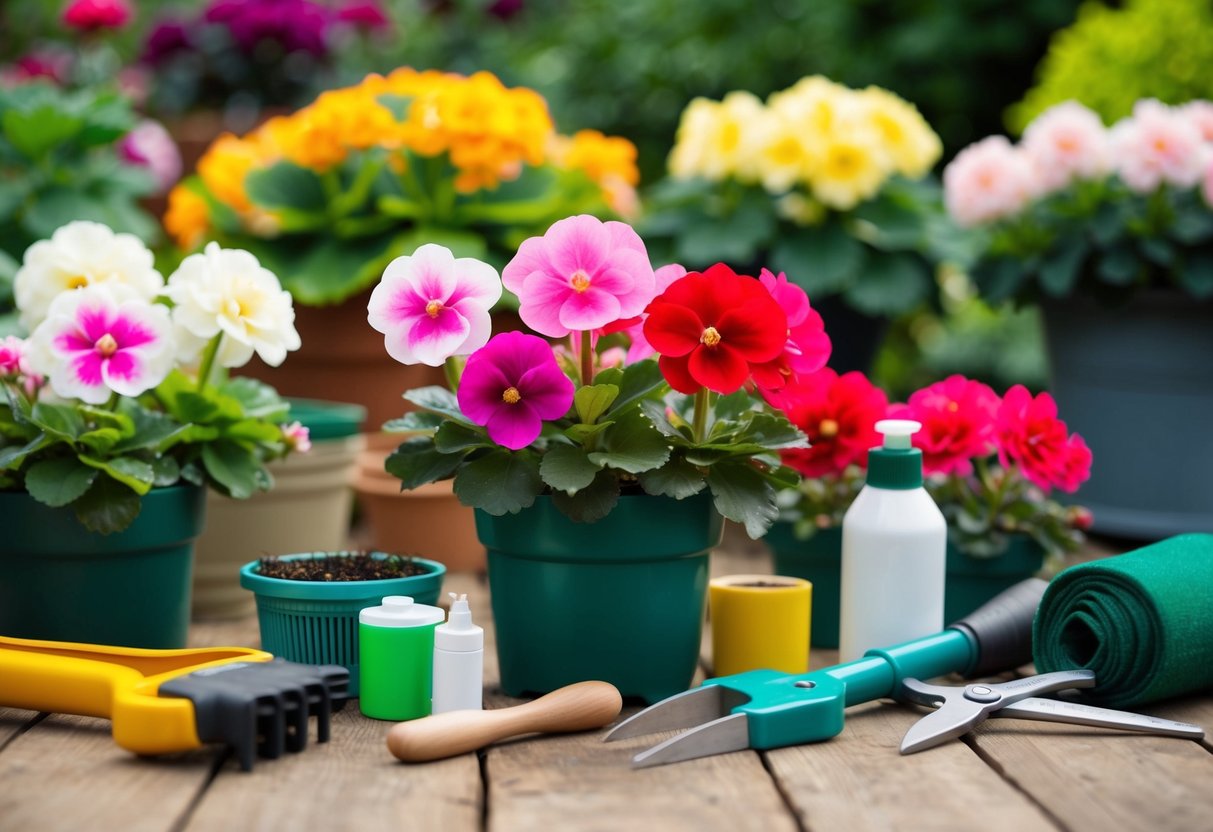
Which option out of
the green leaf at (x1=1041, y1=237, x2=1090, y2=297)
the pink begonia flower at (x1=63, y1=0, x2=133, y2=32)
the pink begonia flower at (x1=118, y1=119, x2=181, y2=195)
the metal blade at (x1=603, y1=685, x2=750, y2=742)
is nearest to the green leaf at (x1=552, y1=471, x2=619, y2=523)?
the metal blade at (x1=603, y1=685, x2=750, y2=742)

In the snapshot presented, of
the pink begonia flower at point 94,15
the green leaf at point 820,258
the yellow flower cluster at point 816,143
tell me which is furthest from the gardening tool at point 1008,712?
the pink begonia flower at point 94,15

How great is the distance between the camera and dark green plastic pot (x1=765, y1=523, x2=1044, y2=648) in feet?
5.83

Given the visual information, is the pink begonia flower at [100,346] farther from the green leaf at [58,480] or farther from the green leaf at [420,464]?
the green leaf at [420,464]

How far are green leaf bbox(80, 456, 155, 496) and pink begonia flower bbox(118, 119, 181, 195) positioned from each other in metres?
2.03

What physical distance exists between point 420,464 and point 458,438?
0.07m

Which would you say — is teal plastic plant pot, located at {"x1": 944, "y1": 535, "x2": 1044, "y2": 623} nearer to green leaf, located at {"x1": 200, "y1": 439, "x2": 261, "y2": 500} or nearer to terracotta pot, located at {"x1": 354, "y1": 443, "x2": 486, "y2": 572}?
terracotta pot, located at {"x1": 354, "y1": 443, "x2": 486, "y2": 572}

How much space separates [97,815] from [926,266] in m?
2.29

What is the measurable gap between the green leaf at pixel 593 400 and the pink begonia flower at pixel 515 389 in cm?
3

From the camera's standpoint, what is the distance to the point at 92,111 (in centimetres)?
257

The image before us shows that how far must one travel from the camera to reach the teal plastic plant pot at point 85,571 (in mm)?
1553

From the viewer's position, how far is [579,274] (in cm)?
140

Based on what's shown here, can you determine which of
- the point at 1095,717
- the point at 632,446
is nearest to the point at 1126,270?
the point at 1095,717

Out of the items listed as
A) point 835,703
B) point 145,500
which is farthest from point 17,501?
point 835,703

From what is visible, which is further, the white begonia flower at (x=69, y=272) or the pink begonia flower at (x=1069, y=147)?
the pink begonia flower at (x=1069, y=147)
